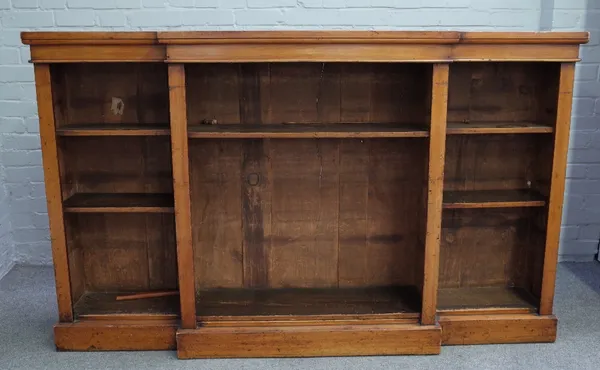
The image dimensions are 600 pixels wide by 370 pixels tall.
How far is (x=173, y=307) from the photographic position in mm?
2373

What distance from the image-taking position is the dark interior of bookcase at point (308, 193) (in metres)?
2.33

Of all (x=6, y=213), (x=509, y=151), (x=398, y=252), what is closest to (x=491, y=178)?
(x=509, y=151)

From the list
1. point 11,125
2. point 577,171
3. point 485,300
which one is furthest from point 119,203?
point 577,171

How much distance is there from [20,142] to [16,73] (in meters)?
0.37

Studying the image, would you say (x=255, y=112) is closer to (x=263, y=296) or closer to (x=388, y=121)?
(x=388, y=121)

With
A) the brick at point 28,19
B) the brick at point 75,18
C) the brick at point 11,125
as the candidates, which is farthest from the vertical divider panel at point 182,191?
the brick at point 11,125

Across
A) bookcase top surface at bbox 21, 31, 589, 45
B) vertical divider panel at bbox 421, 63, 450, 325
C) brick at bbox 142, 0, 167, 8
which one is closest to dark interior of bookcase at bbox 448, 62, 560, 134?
vertical divider panel at bbox 421, 63, 450, 325

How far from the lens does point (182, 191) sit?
7.01 ft

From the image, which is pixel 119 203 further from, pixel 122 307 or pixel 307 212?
pixel 307 212

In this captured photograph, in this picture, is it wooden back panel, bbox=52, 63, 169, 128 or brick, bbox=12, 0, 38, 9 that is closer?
wooden back panel, bbox=52, 63, 169, 128

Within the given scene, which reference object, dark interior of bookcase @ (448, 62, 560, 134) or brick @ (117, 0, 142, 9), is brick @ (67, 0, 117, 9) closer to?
brick @ (117, 0, 142, 9)

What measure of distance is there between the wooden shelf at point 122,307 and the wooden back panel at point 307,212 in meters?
0.20

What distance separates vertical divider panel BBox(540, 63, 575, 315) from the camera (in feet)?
7.00

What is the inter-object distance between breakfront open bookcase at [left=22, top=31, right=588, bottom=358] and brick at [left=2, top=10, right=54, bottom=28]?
0.82m
